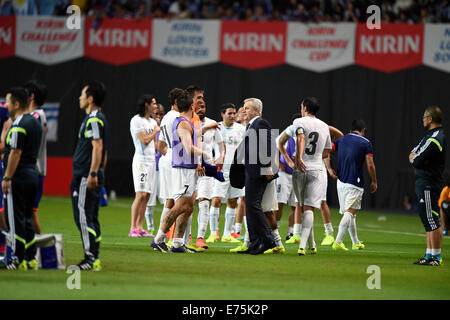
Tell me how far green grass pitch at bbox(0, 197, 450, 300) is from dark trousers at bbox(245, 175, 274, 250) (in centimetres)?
37

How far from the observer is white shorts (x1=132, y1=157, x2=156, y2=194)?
44.2 feet

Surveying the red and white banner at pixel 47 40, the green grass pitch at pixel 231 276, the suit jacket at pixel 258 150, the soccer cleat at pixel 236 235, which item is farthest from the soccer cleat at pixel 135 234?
the red and white banner at pixel 47 40

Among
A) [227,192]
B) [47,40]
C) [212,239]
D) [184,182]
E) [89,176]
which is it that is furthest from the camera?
[47,40]

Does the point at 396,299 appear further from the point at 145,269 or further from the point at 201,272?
the point at 145,269

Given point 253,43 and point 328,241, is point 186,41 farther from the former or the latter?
point 328,241

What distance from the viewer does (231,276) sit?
27.4 feet

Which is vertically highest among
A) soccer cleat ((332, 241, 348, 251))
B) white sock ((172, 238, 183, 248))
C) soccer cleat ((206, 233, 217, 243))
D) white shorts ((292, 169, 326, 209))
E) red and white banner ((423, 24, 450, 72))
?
red and white banner ((423, 24, 450, 72))

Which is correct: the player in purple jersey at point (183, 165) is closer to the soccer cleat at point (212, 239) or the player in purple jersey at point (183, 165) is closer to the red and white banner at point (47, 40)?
the soccer cleat at point (212, 239)

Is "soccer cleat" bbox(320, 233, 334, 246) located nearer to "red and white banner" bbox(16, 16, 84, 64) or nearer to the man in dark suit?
the man in dark suit

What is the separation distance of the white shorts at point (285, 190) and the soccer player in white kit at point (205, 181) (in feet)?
4.96

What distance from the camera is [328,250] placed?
1183 cm

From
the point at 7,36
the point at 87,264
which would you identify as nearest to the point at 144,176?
the point at 87,264

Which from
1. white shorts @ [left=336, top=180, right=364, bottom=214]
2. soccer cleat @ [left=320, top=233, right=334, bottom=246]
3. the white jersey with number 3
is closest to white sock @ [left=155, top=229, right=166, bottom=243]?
the white jersey with number 3

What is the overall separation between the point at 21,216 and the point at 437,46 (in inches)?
710
